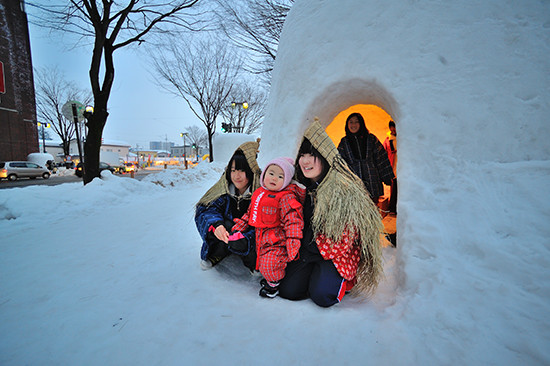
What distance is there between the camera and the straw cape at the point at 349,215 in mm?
1632

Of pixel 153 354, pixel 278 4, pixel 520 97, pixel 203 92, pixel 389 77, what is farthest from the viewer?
pixel 203 92

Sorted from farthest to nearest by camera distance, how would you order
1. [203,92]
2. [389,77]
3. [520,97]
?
[203,92]
[389,77]
[520,97]

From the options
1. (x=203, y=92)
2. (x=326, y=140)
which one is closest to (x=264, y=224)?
(x=326, y=140)

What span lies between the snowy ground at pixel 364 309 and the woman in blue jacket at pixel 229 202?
0.22 metres

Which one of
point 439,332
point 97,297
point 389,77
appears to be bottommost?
point 97,297

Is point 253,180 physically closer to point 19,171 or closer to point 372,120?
point 372,120

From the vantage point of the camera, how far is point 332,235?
5.46 feet

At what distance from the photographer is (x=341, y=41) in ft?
7.56

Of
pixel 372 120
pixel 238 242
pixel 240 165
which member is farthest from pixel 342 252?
pixel 372 120

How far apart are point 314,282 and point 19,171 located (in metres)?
18.7

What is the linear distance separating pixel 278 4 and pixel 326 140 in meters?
6.39

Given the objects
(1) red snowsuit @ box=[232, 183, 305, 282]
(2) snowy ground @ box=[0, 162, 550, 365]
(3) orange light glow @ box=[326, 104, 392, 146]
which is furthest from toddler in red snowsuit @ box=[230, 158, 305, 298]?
(3) orange light glow @ box=[326, 104, 392, 146]

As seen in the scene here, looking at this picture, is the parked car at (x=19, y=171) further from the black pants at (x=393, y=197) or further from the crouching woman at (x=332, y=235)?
the black pants at (x=393, y=197)

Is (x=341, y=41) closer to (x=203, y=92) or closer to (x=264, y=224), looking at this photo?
(x=264, y=224)
